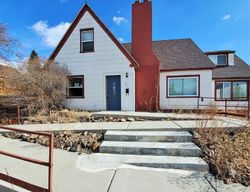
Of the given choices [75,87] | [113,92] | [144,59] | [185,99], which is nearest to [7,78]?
[75,87]

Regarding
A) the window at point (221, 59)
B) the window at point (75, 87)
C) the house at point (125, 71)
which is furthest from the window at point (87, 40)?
the window at point (221, 59)

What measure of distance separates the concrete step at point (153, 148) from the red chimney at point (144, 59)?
7437mm

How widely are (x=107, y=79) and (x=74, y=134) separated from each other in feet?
21.9

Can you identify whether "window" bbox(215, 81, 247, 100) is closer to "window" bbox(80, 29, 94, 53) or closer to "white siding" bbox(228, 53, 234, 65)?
"white siding" bbox(228, 53, 234, 65)

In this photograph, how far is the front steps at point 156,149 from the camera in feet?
16.5

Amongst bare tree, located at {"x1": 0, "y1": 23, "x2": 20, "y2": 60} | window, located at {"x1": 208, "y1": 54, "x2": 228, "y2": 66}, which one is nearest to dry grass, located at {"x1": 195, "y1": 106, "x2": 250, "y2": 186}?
bare tree, located at {"x1": 0, "y1": 23, "x2": 20, "y2": 60}

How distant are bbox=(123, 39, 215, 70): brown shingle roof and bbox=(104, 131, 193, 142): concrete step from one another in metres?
8.73

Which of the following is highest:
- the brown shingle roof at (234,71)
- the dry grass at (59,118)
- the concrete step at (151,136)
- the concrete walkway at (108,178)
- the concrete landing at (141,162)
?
the brown shingle roof at (234,71)

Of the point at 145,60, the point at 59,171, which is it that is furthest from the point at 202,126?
the point at 145,60

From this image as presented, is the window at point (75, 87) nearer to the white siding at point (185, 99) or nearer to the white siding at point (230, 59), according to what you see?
the white siding at point (185, 99)

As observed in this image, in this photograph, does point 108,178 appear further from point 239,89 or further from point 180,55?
point 239,89

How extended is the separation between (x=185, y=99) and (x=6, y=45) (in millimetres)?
11415

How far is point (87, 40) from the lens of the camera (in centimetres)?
1354

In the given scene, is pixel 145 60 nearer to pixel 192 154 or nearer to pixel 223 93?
pixel 223 93
